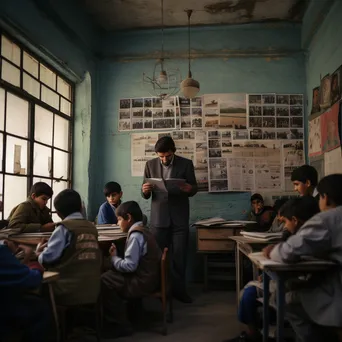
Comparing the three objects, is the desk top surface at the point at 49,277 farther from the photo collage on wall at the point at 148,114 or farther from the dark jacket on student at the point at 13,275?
the photo collage on wall at the point at 148,114

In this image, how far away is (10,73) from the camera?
3990mm

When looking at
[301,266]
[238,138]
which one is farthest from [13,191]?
[238,138]

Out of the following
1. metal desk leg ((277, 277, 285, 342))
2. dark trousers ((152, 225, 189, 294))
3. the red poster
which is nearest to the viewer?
metal desk leg ((277, 277, 285, 342))

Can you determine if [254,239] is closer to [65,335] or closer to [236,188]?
[65,335]

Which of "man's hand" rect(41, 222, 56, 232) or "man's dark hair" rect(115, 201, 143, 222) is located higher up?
"man's dark hair" rect(115, 201, 143, 222)

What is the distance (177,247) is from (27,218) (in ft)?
5.35

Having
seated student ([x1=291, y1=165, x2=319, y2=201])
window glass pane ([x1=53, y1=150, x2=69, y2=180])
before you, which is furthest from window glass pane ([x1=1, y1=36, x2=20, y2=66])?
seated student ([x1=291, y1=165, x2=319, y2=201])

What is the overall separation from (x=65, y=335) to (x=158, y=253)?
2.93ft

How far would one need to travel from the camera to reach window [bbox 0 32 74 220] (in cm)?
391

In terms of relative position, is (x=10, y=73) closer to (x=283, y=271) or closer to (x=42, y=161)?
(x=42, y=161)

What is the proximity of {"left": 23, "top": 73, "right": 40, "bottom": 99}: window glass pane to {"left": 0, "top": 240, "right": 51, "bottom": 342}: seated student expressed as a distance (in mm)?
2411

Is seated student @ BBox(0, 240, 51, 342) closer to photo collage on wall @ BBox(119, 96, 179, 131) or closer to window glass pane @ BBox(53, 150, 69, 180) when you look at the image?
window glass pane @ BBox(53, 150, 69, 180)

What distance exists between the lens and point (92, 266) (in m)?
2.77

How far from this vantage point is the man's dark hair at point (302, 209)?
8.47 ft
